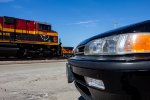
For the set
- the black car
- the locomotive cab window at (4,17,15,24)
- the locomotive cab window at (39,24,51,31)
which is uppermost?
the locomotive cab window at (4,17,15,24)

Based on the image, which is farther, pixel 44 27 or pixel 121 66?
pixel 44 27

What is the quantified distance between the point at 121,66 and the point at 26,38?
2001 cm

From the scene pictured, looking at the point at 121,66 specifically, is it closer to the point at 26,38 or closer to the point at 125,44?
the point at 125,44

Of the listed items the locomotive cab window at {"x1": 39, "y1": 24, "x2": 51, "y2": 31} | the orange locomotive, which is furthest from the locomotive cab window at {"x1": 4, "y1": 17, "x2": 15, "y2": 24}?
the locomotive cab window at {"x1": 39, "y1": 24, "x2": 51, "y2": 31}

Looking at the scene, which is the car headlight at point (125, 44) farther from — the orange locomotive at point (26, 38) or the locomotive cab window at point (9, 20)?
the locomotive cab window at point (9, 20)

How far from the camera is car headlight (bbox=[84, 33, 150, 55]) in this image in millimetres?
2372

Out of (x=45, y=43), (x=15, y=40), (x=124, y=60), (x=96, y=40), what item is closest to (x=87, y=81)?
(x=96, y=40)

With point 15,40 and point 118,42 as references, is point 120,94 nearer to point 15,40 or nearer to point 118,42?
point 118,42

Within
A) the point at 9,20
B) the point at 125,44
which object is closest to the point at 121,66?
the point at 125,44

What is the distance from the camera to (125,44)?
97.2 inches

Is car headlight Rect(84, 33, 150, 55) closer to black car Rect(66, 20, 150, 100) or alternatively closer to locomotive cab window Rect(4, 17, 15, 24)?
black car Rect(66, 20, 150, 100)

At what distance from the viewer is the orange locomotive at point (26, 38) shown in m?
20.1

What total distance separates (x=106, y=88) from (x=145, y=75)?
0.40m

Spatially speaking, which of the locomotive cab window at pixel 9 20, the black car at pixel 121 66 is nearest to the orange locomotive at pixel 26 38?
the locomotive cab window at pixel 9 20
